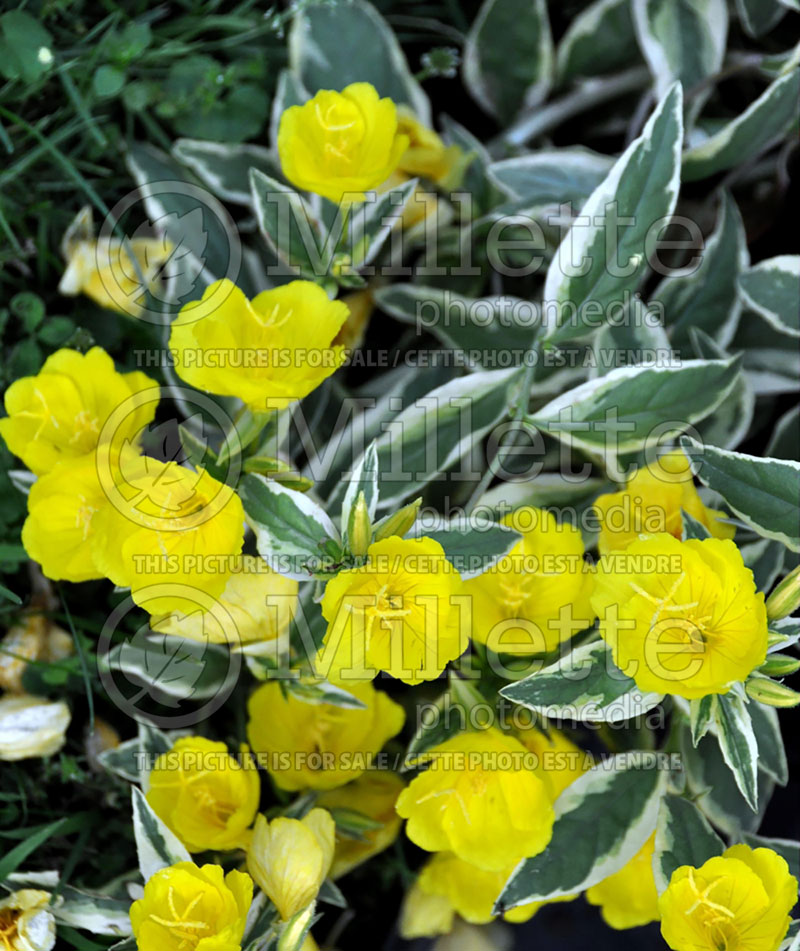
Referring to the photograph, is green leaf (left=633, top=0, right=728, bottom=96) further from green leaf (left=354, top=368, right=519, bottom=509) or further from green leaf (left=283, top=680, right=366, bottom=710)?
green leaf (left=283, top=680, right=366, bottom=710)

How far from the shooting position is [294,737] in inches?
36.0

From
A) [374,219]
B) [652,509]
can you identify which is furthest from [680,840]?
[374,219]

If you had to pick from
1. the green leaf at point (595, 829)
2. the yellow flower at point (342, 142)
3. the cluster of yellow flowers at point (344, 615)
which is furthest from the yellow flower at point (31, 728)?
the yellow flower at point (342, 142)

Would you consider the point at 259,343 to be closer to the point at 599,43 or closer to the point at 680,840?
the point at 680,840

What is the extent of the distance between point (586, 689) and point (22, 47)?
0.84 metres

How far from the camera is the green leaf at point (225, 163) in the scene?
108cm

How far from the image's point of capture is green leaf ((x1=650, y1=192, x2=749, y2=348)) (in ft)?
3.41

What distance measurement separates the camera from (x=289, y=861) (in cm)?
78

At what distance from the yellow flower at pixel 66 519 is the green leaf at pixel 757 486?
0.48 meters

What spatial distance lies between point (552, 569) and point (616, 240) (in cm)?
30

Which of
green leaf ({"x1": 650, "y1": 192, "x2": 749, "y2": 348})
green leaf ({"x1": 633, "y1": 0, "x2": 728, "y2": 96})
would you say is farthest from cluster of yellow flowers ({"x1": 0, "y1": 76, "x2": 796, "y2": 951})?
green leaf ({"x1": 633, "y1": 0, "x2": 728, "y2": 96})

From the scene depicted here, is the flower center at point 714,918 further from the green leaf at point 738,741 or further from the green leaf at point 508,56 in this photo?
the green leaf at point 508,56

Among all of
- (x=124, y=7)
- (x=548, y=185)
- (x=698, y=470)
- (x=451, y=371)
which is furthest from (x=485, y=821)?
(x=124, y=7)

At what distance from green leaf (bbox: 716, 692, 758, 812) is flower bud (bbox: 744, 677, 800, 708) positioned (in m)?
0.02
